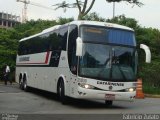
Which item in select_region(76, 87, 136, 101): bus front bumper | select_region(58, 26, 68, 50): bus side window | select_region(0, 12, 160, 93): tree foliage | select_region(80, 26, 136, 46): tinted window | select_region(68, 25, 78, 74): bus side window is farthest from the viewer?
select_region(0, 12, 160, 93): tree foliage

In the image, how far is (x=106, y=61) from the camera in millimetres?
18781

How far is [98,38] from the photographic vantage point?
19109mm

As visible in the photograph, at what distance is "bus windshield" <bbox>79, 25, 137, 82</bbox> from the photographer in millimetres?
18641

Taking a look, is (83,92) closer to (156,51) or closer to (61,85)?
(61,85)

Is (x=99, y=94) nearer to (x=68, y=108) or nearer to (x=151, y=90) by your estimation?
(x=68, y=108)

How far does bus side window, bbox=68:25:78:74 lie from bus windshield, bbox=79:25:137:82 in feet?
1.68

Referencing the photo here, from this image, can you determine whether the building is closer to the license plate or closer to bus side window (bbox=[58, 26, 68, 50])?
bus side window (bbox=[58, 26, 68, 50])

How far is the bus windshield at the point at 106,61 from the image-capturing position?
1864cm

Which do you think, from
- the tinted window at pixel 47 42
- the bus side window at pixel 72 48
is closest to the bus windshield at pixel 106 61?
the bus side window at pixel 72 48

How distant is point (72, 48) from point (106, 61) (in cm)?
174

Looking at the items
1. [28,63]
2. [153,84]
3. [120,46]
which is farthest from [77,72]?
[153,84]

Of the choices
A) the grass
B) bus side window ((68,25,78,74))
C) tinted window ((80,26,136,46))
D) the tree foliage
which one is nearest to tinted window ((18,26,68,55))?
bus side window ((68,25,78,74))

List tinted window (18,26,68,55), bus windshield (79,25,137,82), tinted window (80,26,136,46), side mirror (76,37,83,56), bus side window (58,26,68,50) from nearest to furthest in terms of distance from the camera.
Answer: side mirror (76,37,83,56) < bus windshield (79,25,137,82) < tinted window (80,26,136,46) < bus side window (58,26,68,50) < tinted window (18,26,68,55)

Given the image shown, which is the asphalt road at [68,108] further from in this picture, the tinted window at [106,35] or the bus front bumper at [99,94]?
the tinted window at [106,35]
